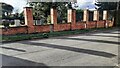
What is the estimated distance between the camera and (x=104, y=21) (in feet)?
104

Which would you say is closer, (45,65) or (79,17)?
(45,65)

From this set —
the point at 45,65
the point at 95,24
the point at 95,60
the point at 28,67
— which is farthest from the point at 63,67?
the point at 95,24

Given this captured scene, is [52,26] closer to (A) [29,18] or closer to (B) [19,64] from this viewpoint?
(A) [29,18]

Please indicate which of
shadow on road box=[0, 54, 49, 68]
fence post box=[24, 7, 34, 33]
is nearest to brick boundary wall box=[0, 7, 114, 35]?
fence post box=[24, 7, 34, 33]

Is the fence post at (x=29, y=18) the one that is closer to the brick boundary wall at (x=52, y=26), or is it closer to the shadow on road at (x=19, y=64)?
the brick boundary wall at (x=52, y=26)

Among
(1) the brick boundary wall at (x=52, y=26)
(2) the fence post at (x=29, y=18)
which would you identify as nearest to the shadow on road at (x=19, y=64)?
(1) the brick boundary wall at (x=52, y=26)

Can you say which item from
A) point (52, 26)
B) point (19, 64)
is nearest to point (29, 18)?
point (52, 26)

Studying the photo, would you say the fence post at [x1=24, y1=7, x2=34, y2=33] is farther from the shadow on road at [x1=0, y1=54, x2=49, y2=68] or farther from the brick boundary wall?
the shadow on road at [x1=0, y1=54, x2=49, y2=68]

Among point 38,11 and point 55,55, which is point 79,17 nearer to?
point 38,11

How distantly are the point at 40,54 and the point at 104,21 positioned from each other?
953 inches

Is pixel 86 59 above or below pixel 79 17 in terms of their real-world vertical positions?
below

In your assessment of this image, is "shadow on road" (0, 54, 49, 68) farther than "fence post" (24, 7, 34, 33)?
No

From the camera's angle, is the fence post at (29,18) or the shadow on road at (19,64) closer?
the shadow on road at (19,64)

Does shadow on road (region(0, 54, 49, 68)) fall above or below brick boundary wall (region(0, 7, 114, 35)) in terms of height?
below
